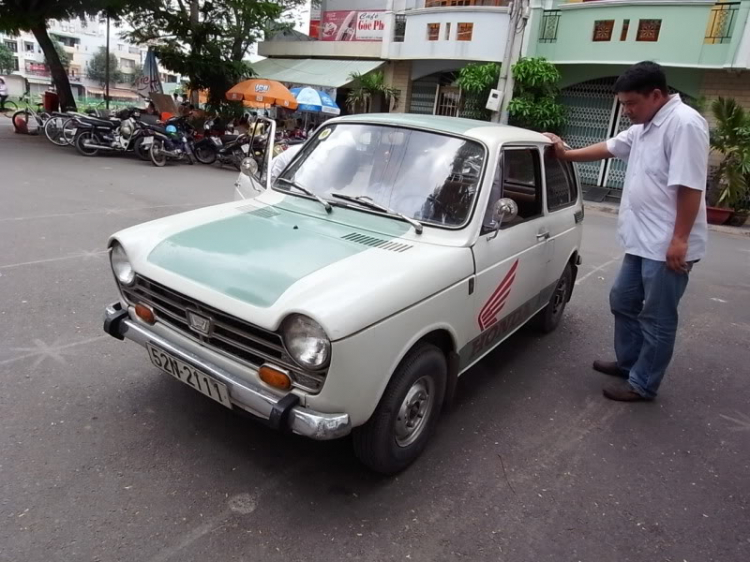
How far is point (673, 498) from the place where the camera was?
9.21 feet

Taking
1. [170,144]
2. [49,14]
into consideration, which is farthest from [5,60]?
[170,144]

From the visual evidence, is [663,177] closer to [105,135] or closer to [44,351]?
[44,351]

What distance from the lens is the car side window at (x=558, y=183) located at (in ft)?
13.1

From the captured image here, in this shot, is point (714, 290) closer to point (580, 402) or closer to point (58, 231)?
point (580, 402)

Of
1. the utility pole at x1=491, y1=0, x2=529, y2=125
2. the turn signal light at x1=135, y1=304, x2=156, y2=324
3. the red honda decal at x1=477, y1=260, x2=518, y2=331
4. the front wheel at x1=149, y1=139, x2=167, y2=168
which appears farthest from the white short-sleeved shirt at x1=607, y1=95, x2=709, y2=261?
the front wheel at x1=149, y1=139, x2=167, y2=168

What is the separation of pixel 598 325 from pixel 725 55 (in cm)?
1110

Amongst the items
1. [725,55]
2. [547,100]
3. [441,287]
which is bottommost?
[441,287]

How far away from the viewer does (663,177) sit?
3293 millimetres

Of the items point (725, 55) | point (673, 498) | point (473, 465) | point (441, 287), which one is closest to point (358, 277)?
point (441, 287)

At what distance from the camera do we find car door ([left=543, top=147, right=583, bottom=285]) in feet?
13.1

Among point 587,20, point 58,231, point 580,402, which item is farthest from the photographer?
point 587,20

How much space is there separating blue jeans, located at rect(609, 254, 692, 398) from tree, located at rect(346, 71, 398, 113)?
1618 centimetres

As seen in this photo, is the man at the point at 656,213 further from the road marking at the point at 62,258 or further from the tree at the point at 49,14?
the tree at the point at 49,14

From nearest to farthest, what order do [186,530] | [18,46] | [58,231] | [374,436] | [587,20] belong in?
[186,530]
[374,436]
[58,231]
[587,20]
[18,46]
